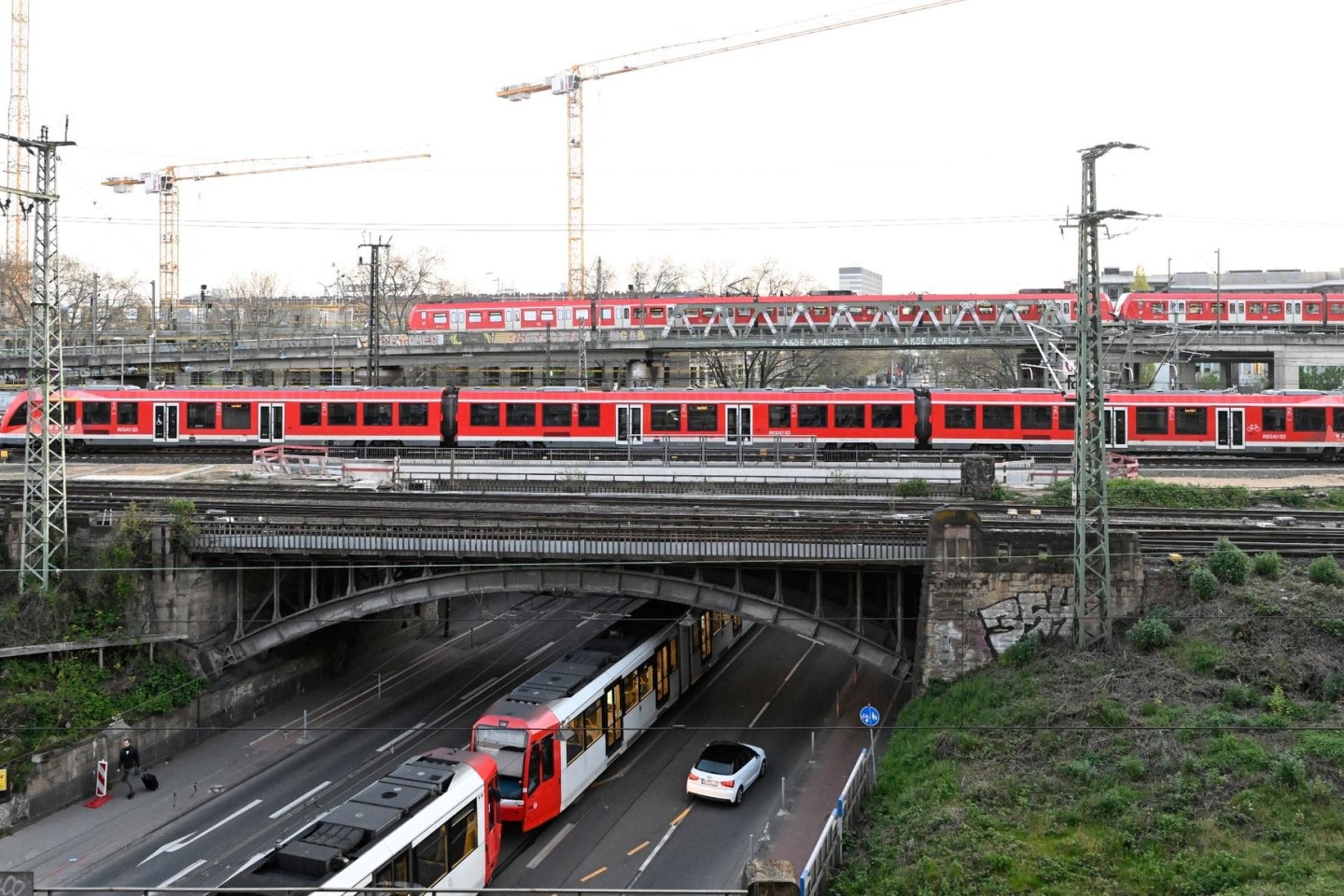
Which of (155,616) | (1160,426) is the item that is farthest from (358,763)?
(1160,426)

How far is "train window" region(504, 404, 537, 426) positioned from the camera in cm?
4612

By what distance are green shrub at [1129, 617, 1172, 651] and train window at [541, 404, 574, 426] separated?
89.6 ft

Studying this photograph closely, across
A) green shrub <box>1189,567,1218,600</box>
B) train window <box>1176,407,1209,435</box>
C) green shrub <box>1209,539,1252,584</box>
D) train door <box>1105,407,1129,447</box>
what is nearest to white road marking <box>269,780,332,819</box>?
green shrub <box>1189,567,1218,600</box>

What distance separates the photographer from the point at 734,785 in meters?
24.0

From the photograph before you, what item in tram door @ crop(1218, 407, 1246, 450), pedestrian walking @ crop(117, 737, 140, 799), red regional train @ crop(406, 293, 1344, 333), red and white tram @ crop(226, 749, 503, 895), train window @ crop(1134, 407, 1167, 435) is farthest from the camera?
red regional train @ crop(406, 293, 1344, 333)

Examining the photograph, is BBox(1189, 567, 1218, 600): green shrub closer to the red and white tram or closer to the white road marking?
the red and white tram

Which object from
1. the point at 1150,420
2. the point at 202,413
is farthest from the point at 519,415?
the point at 1150,420

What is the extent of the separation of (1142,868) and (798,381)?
74457 millimetres

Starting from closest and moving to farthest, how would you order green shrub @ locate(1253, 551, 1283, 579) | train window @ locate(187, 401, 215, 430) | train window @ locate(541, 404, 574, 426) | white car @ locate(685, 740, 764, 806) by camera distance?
green shrub @ locate(1253, 551, 1283, 579) < white car @ locate(685, 740, 764, 806) < train window @ locate(541, 404, 574, 426) < train window @ locate(187, 401, 215, 430)

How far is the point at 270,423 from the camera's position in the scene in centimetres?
4719

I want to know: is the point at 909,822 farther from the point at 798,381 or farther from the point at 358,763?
A: the point at 798,381

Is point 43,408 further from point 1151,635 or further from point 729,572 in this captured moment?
point 1151,635

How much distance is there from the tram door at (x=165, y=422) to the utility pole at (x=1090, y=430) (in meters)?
38.5

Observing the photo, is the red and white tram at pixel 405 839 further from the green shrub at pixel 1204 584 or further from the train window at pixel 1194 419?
the train window at pixel 1194 419
